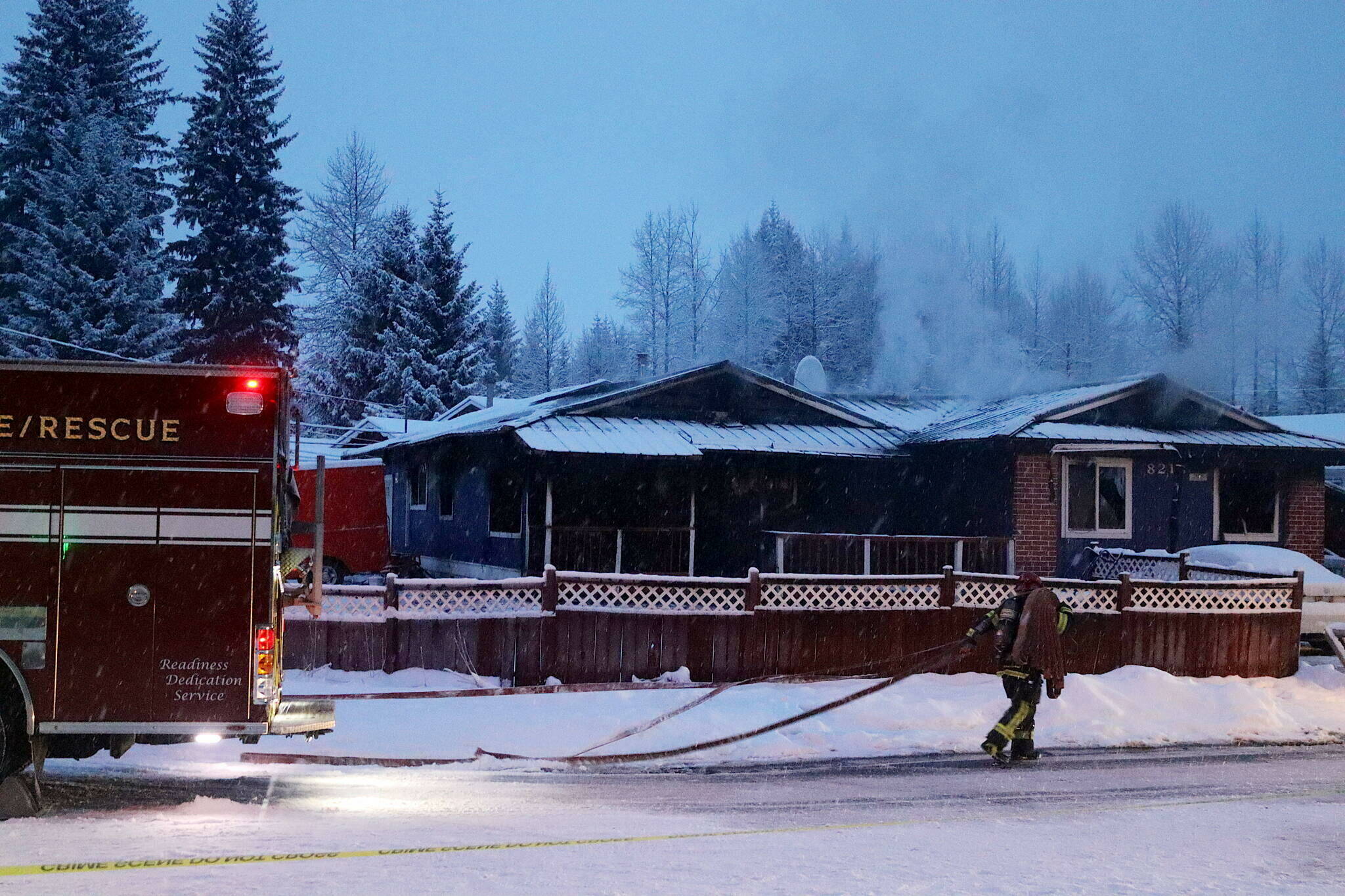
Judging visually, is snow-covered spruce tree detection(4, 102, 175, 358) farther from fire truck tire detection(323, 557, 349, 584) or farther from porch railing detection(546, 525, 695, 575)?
porch railing detection(546, 525, 695, 575)

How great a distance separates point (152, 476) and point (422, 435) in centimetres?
1467

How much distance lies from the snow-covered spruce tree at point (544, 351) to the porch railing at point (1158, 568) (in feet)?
188

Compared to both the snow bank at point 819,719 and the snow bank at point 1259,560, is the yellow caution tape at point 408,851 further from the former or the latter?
the snow bank at point 1259,560

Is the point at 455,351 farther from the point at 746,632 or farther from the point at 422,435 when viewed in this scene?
the point at 746,632

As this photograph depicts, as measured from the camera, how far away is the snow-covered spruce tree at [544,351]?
3014 inches

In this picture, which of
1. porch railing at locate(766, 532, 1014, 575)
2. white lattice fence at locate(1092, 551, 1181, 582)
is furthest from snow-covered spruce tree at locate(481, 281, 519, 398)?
white lattice fence at locate(1092, 551, 1181, 582)

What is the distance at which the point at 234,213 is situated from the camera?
1577 inches

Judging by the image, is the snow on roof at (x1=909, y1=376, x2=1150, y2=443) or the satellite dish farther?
the satellite dish

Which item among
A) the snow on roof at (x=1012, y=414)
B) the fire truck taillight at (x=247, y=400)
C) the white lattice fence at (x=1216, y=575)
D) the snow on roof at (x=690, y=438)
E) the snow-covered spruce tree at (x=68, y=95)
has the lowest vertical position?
the white lattice fence at (x=1216, y=575)

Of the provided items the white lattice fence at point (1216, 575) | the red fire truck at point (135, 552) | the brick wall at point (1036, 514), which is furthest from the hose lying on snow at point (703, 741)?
the brick wall at point (1036, 514)

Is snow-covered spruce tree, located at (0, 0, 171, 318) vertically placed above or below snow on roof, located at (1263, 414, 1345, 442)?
above

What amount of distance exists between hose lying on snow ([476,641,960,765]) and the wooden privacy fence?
116 centimetres

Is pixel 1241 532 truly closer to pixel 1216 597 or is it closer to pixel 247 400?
pixel 1216 597

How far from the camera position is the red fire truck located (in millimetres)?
7512
